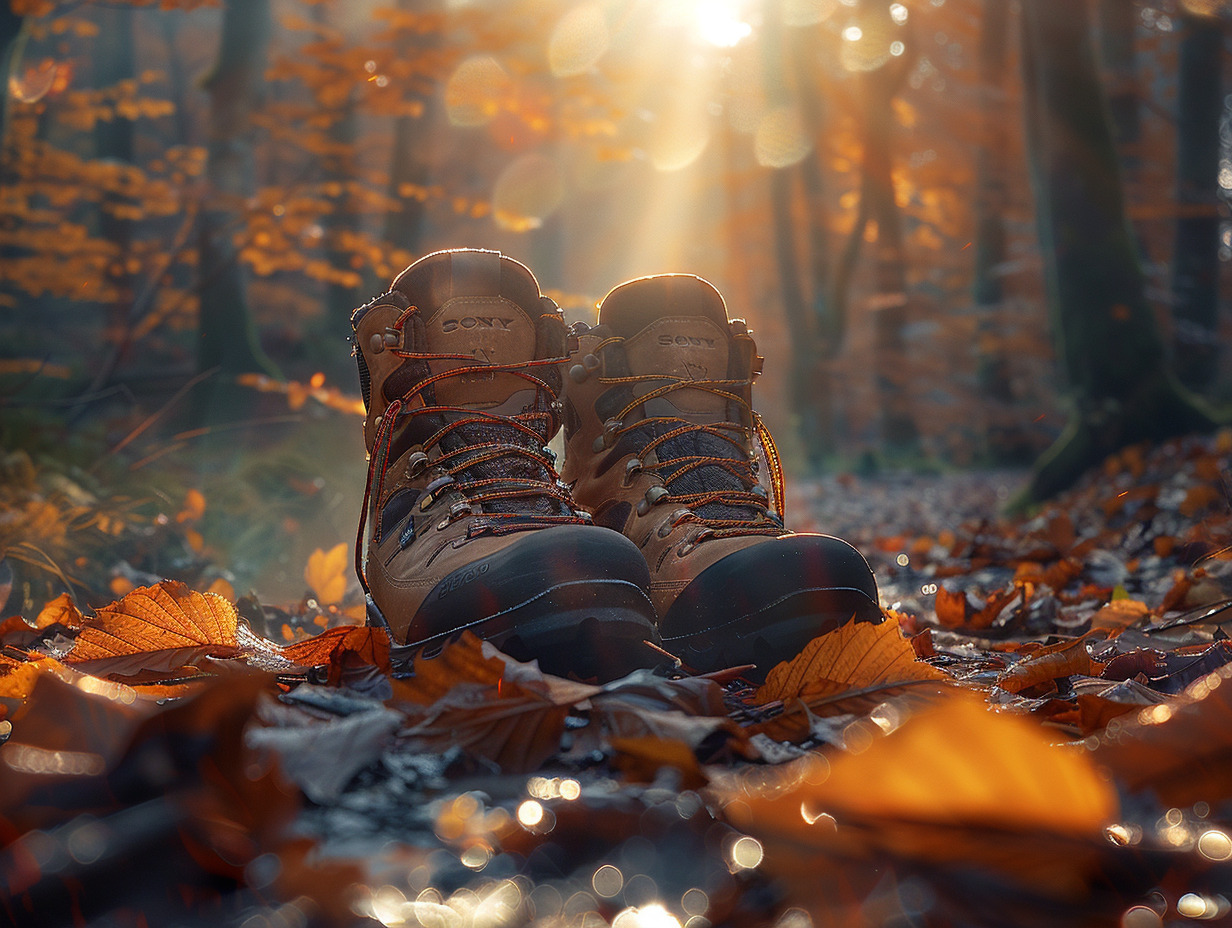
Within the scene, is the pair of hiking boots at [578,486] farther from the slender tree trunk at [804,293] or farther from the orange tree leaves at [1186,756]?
the slender tree trunk at [804,293]

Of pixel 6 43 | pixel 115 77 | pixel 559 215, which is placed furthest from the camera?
pixel 559 215

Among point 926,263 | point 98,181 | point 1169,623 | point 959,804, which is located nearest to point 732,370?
point 1169,623

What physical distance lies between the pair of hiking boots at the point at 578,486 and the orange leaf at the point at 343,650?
132 millimetres

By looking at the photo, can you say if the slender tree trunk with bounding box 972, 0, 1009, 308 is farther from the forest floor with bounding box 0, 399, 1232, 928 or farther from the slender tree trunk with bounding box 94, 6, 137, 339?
the slender tree trunk with bounding box 94, 6, 137, 339

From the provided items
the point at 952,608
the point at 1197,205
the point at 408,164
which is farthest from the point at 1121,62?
the point at 952,608

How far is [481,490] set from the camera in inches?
71.7

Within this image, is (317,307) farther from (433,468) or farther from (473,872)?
(473,872)

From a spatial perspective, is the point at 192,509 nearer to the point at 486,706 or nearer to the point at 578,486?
the point at 578,486

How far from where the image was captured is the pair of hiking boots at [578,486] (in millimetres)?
1500

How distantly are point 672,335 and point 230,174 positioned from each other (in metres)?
7.01

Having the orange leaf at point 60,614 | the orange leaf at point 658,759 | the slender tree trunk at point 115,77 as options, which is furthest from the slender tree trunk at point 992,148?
the slender tree trunk at point 115,77

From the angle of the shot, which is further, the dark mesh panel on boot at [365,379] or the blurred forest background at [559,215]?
the blurred forest background at [559,215]

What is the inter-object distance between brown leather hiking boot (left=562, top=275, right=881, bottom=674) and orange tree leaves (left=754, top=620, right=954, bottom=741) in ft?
1.22

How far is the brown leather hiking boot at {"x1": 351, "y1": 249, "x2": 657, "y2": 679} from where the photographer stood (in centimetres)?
147
